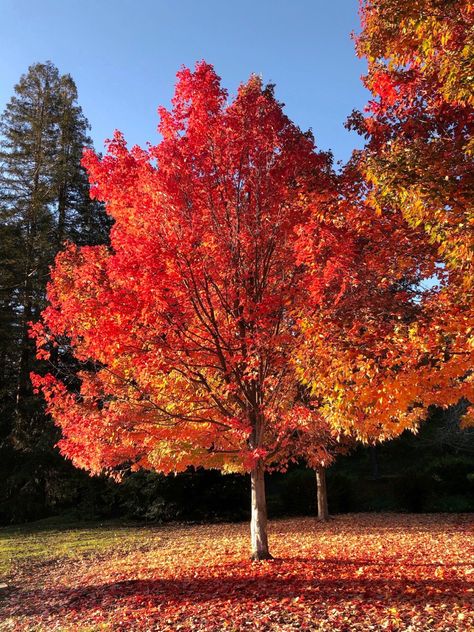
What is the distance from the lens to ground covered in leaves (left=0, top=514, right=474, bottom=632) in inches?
217

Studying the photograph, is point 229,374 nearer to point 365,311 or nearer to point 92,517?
point 365,311

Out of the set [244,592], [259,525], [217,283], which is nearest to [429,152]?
[217,283]

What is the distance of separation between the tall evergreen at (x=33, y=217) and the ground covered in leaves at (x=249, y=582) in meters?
7.82

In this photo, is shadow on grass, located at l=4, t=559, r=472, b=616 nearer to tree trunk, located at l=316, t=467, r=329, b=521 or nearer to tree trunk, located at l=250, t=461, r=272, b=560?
tree trunk, located at l=250, t=461, r=272, b=560

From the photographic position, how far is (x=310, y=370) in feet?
18.5

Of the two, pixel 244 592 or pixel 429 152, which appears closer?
pixel 429 152

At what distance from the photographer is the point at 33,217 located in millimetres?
22156

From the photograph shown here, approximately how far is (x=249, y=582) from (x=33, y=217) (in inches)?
770

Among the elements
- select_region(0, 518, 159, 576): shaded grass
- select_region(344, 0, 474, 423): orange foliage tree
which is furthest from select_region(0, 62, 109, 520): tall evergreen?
select_region(344, 0, 474, 423): orange foliage tree

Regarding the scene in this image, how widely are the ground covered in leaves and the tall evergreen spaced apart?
7.82 m

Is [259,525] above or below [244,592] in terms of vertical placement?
above

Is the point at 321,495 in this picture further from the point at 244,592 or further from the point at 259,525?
the point at 244,592

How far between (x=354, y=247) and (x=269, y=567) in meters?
5.36

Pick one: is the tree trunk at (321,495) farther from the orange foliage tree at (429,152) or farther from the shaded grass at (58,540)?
the orange foliage tree at (429,152)
